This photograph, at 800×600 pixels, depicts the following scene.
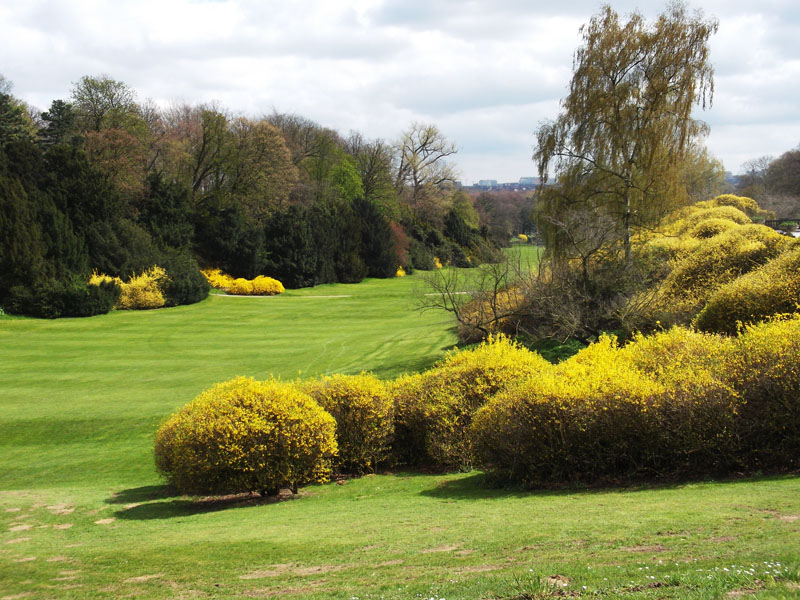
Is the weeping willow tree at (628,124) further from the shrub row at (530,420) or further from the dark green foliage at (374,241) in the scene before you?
the dark green foliage at (374,241)

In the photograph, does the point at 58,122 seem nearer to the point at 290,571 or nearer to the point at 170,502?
the point at 170,502

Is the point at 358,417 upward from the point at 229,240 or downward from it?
downward

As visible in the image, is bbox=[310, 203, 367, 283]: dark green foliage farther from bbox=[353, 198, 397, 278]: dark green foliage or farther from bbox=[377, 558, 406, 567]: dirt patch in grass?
bbox=[377, 558, 406, 567]: dirt patch in grass

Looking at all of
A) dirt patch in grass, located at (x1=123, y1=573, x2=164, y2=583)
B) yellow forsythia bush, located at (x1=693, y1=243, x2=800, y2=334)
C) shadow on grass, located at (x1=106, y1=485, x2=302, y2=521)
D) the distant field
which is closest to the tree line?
the distant field

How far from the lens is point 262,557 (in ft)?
25.1

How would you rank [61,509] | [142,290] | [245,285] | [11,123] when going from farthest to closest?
1. [245,285]
2. [11,123]
3. [142,290]
4. [61,509]

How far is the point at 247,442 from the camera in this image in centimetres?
1179

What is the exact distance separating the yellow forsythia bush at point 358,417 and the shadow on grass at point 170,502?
1735mm

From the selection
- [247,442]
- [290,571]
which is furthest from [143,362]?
[290,571]

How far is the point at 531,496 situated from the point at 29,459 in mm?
13142

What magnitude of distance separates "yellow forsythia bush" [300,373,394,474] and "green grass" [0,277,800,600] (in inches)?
30.0

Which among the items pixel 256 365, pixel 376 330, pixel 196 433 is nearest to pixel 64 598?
pixel 196 433

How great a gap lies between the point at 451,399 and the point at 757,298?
26.0 feet

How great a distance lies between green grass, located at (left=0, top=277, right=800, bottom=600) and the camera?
5793 mm
